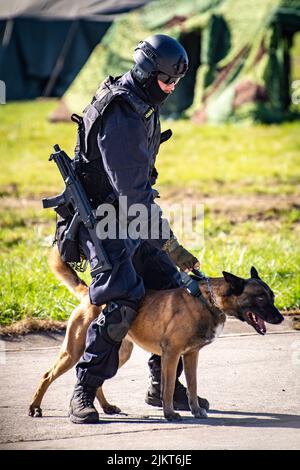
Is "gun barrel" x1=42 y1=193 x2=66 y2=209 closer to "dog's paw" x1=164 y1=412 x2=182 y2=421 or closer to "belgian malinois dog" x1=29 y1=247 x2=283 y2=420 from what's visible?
"belgian malinois dog" x1=29 y1=247 x2=283 y2=420

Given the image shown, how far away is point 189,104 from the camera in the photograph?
1783 centimetres

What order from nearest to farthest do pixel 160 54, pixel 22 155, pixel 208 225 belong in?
pixel 160 54, pixel 208 225, pixel 22 155

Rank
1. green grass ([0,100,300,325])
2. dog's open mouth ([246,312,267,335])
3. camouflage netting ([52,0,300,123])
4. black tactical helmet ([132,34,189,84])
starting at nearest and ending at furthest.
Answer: black tactical helmet ([132,34,189,84]) < dog's open mouth ([246,312,267,335]) < green grass ([0,100,300,325]) < camouflage netting ([52,0,300,123])

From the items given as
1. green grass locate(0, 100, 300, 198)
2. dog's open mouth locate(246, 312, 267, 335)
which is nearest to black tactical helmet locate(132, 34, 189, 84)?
dog's open mouth locate(246, 312, 267, 335)

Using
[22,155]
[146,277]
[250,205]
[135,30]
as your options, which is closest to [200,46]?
[135,30]

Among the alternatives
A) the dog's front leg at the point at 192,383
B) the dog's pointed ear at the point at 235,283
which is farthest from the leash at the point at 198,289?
the dog's front leg at the point at 192,383

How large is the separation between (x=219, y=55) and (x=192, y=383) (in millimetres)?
12196

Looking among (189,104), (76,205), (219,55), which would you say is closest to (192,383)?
(76,205)

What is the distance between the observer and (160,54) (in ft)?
17.0

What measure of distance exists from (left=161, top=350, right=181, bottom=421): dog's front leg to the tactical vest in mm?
886

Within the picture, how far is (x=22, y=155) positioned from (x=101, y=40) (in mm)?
3268

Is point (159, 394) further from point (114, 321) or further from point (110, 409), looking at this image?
point (114, 321)

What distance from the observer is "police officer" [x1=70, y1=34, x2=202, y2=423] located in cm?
504
